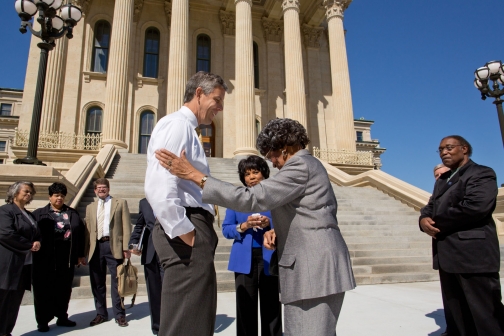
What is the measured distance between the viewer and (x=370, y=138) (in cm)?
6531

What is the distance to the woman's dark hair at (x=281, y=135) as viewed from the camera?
7.68 ft

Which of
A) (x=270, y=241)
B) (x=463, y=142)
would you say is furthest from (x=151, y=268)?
(x=463, y=142)

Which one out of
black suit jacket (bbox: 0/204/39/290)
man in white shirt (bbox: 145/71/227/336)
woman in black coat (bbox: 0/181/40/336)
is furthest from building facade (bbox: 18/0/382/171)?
man in white shirt (bbox: 145/71/227/336)

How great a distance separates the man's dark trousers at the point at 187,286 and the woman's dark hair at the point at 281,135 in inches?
28.4

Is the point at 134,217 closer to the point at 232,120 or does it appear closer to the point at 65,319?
the point at 65,319

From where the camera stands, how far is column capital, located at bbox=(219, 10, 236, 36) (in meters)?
24.8

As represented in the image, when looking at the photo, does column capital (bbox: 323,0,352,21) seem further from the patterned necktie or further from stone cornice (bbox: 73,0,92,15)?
the patterned necktie

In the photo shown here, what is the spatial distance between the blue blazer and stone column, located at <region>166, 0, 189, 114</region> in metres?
15.8

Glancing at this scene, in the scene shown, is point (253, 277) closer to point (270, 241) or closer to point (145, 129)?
point (270, 241)

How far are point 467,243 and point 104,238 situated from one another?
4352mm

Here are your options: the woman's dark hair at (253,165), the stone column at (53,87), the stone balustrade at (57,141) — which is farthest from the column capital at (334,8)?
the woman's dark hair at (253,165)

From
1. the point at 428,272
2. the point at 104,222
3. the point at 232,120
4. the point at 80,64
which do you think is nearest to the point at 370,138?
the point at 232,120

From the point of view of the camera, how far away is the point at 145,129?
72.3ft

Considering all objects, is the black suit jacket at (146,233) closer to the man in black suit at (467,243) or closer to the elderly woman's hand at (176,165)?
the elderly woman's hand at (176,165)
